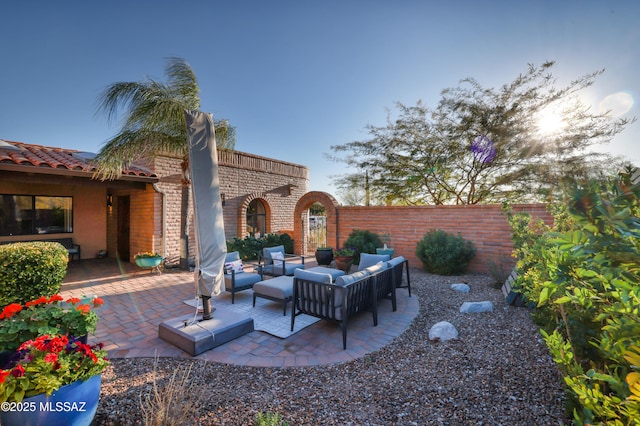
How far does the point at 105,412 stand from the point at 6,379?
0.87 m

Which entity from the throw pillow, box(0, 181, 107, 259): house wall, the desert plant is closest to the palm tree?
box(0, 181, 107, 259): house wall

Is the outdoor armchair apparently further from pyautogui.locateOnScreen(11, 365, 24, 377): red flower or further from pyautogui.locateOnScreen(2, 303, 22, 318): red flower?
pyautogui.locateOnScreen(11, 365, 24, 377): red flower

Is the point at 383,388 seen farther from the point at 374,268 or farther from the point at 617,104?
the point at 617,104

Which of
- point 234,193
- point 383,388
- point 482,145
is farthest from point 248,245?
point 482,145

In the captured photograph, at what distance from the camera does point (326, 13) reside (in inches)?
234

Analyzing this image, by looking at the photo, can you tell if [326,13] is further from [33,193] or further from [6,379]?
[33,193]

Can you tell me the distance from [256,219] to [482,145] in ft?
31.9

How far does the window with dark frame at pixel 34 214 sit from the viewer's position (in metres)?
8.12

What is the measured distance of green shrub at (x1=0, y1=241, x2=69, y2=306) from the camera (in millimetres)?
4367

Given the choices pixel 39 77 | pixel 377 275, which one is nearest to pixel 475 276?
pixel 377 275

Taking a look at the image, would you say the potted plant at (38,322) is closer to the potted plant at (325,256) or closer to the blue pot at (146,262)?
the blue pot at (146,262)

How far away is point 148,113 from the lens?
22.0 ft

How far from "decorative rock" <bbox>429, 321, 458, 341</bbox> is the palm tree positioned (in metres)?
6.86

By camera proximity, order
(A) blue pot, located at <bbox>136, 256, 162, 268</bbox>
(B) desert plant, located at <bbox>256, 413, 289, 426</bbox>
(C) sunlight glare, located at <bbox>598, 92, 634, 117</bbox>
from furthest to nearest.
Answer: (A) blue pot, located at <bbox>136, 256, 162, 268</bbox> → (C) sunlight glare, located at <bbox>598, 92, 634, 117</bbox> → (B) desert plant, located at <bbox>256, 413, 289, 426</bbox>
